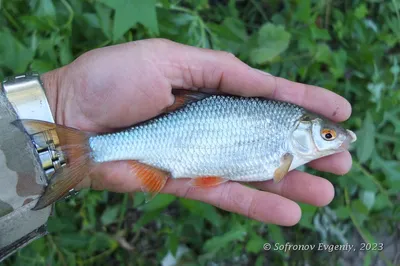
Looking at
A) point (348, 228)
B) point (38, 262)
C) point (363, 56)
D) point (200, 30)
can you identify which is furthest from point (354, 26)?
point (38, 262)

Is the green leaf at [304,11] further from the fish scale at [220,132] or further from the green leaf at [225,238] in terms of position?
the green leaf at [225,238]

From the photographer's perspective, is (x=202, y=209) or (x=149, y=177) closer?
(x=149, y=177)

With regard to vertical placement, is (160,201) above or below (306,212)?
above

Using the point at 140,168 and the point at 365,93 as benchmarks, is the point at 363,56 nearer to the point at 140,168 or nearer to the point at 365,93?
the point at 365,93

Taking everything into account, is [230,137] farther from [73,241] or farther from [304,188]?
[73,241]

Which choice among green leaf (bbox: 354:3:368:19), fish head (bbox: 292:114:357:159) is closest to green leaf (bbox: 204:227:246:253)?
fish head (bbox: 292:114:357:159)

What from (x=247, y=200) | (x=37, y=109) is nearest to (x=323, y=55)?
(x=247, y=200)
